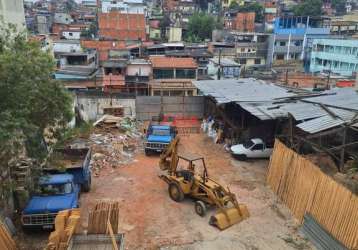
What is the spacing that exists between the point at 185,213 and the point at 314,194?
484cm

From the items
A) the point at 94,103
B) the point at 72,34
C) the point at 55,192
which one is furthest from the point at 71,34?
the point at 55,192

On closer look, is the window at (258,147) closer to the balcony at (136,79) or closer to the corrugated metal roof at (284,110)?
the corrugated metal roof at (284,110)

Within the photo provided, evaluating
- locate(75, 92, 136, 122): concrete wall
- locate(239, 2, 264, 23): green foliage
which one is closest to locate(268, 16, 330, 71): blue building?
→ locate(239, 2, 264, 23): green foliage

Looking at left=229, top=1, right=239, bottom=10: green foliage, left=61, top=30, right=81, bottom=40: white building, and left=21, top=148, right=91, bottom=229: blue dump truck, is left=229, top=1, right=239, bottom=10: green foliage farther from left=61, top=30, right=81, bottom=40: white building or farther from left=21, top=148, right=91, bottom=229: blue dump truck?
left=21, top=148, right=91, bottom=229: blue dump truck

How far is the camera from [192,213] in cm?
1371

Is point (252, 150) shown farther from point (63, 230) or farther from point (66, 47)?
point (66, 47)

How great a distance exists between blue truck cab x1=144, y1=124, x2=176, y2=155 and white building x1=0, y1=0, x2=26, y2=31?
9089mm

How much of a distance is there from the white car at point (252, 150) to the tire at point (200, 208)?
6616mm

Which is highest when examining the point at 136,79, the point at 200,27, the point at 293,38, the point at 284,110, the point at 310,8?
the point at 310,8

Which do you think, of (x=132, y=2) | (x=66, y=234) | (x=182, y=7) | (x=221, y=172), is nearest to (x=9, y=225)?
(x=66, y=234)

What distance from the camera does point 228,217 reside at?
12.8 m

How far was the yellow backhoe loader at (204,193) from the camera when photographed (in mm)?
12844

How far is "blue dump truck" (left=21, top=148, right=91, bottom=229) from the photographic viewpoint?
448 inches

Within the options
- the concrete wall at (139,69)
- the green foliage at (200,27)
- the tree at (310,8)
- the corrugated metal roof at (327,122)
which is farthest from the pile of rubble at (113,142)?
the tree at (310,8)
